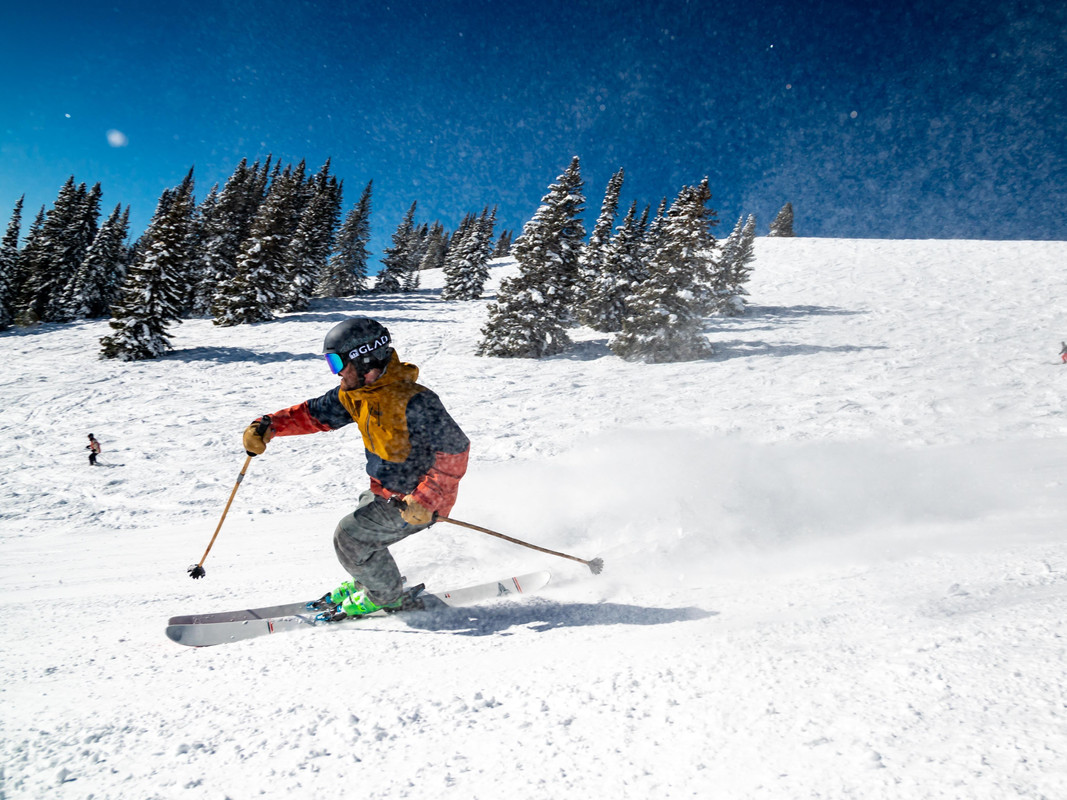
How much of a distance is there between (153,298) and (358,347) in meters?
27.8

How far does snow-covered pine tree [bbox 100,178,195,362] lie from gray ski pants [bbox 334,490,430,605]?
1042 inches

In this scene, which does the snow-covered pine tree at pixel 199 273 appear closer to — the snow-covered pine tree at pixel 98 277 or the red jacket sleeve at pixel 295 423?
the snow-covered pine tree at pixel 98 277

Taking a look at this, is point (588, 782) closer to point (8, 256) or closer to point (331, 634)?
point (331, 634)

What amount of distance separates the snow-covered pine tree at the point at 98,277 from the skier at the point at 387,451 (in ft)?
170

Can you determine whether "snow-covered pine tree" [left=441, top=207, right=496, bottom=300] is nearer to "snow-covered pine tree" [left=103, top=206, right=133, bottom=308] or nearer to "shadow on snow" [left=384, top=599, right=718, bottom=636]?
"snow-covered pine tree" [left=103, top=206, right=133, bottom=308]

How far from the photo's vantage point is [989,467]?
6867 mm

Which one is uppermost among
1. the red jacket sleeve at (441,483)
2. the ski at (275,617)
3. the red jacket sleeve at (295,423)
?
the red jacket sleeve at (295,423)

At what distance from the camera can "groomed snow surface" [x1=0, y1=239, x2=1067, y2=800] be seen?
1892 mm

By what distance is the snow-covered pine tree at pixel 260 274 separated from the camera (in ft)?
109

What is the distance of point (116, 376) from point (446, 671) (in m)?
24.8

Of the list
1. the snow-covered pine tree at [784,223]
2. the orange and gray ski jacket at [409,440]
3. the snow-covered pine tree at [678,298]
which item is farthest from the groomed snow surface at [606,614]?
the snow-covered pine tree at [784,223]

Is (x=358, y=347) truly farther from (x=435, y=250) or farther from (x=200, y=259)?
(x=435, y=250)

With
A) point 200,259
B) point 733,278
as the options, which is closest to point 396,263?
point 200,259

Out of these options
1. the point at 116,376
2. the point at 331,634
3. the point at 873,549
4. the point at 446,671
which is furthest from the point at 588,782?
the point at 116,376
